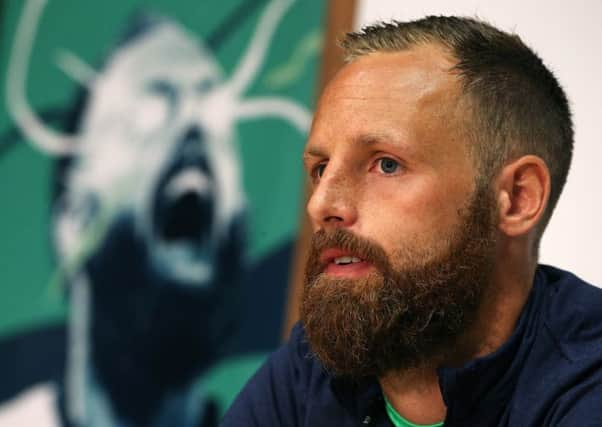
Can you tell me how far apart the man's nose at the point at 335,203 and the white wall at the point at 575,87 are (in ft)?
2.16

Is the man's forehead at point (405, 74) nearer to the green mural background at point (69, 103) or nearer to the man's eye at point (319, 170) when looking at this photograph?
the man's eye at point (319, 170)

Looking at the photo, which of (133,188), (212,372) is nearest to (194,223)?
(133,188)

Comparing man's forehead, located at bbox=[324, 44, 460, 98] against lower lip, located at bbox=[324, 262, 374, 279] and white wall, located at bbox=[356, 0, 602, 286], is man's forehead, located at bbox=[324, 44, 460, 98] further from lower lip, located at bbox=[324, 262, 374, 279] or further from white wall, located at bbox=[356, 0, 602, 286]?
white wall, located at bbox=[356, 0, 602, 286]

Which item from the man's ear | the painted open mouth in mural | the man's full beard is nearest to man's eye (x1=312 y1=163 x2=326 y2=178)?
the man's full beard

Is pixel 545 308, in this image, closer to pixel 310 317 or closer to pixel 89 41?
pixel 310 317

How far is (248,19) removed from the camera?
6.85 feet

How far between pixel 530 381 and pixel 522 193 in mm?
240

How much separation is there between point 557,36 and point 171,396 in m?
1.12

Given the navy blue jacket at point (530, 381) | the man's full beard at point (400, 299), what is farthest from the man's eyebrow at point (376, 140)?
the navy blue jacket at point (530, 381)

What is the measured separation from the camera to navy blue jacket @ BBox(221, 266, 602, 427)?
1.05 metres

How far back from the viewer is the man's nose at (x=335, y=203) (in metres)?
1.13

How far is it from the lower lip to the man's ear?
18 cm

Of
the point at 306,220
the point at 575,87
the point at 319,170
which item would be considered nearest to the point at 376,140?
the point at 319,170

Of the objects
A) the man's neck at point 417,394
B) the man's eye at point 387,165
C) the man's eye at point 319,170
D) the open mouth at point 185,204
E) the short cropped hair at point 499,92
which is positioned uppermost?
the short cropped hair at point 499,92
